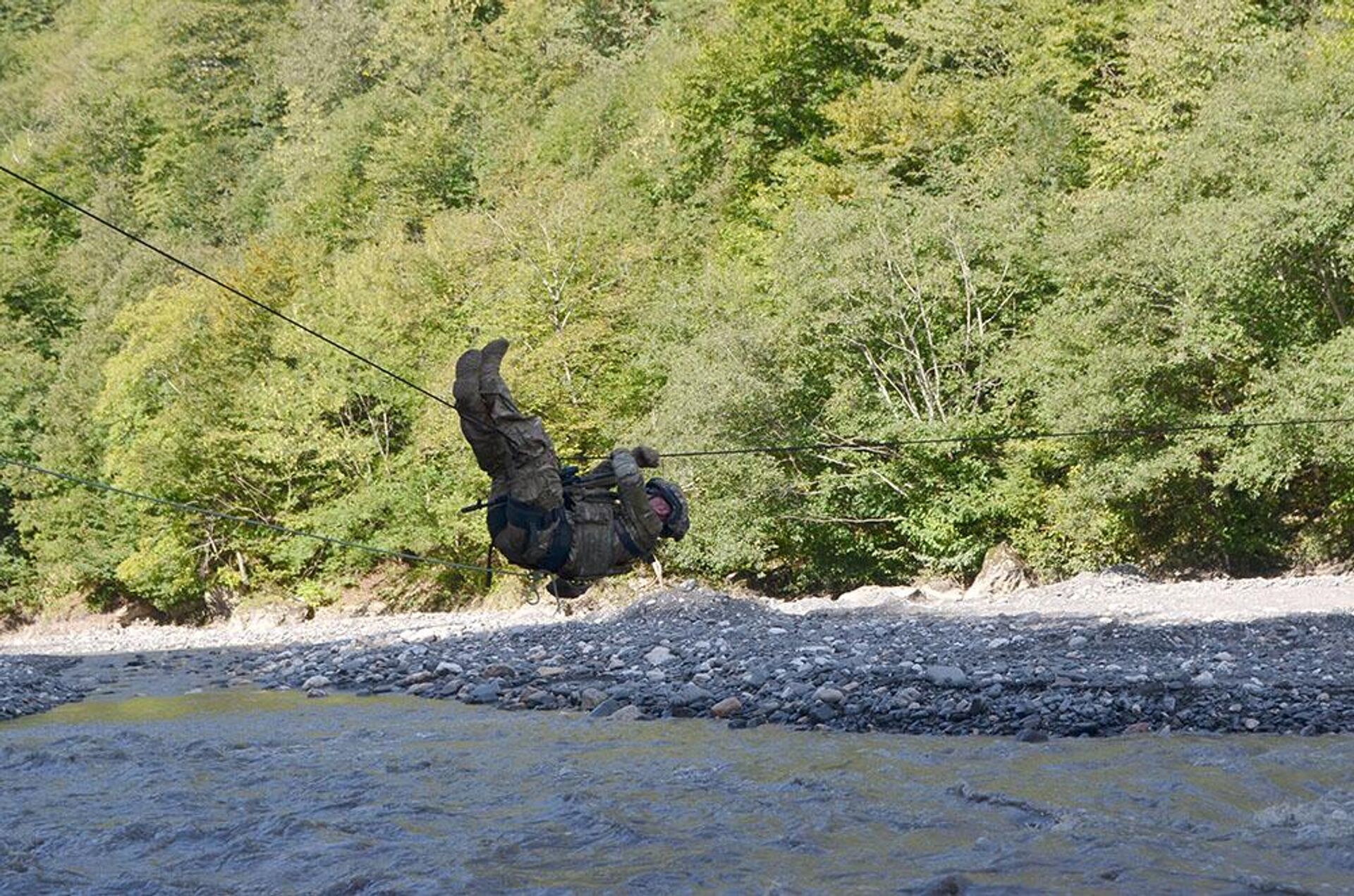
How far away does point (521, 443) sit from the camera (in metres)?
9.26

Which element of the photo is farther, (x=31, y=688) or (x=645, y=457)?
(x=31, y=688)

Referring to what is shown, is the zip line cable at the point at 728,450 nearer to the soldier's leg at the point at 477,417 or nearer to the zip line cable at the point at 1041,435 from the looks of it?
the zip line cable at the point at 1041,435

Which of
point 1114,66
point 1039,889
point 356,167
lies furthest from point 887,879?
point 356,167

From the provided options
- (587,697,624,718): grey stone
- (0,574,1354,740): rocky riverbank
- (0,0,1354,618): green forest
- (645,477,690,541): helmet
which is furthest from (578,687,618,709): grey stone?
(0,0,1354,618): green forest

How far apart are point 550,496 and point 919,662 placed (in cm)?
740

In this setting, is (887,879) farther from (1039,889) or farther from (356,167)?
(356,167)

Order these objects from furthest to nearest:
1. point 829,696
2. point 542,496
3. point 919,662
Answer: point 919,662
point 829,696
point 542,496

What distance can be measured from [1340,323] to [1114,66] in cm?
1383

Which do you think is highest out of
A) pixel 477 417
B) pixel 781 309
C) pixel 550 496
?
pixel 781 309

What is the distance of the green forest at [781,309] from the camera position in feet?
80.6

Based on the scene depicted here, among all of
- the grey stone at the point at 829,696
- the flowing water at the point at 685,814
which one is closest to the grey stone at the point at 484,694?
the flowing water at the point at 685,814

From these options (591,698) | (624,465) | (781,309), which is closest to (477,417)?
(624,465)

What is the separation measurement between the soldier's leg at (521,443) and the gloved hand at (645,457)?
0.57 m

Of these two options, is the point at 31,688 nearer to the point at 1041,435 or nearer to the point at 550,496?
the point at 550,496
